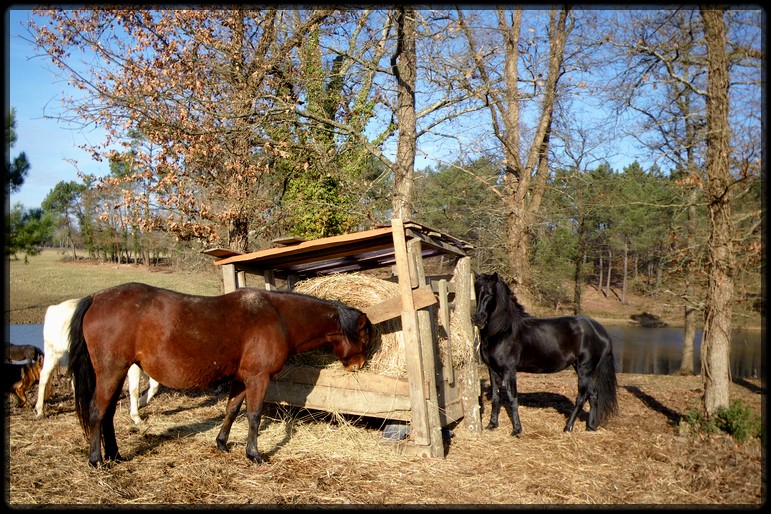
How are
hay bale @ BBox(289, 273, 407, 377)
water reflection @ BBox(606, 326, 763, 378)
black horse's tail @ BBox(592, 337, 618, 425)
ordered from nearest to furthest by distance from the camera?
1. hay bale @ BBox(289, 273, 407, 377)
2. black horse's tail @ BBox(592, 337, 618, 425)
3. water reflection @ BBox(606, 326, 763, 378)

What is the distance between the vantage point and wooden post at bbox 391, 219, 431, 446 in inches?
217

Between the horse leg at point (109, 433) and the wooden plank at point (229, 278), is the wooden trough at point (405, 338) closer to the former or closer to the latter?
the wooden plank at point (229, 278)

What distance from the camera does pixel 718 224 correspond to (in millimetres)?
7234

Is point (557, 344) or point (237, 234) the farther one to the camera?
point (237, 234)

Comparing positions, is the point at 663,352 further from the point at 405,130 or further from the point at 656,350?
the point at 405,130

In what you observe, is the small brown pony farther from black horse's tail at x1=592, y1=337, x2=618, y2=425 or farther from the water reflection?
the water reflection

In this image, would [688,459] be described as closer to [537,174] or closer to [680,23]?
[680,23]

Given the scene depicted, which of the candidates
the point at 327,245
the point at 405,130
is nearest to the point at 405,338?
the point at 327,245

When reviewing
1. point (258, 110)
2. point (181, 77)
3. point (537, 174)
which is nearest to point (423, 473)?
point (258, 110)

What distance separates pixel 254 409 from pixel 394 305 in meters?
1.77

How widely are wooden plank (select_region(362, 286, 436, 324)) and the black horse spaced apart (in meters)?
1.53

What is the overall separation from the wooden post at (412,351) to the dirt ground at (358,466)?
29 cm

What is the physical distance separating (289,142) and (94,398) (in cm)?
608

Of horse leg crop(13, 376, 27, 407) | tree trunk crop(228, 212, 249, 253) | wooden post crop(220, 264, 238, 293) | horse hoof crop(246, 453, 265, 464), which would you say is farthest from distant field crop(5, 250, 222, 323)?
horse hoof crop(246, 453, 265, 464)
